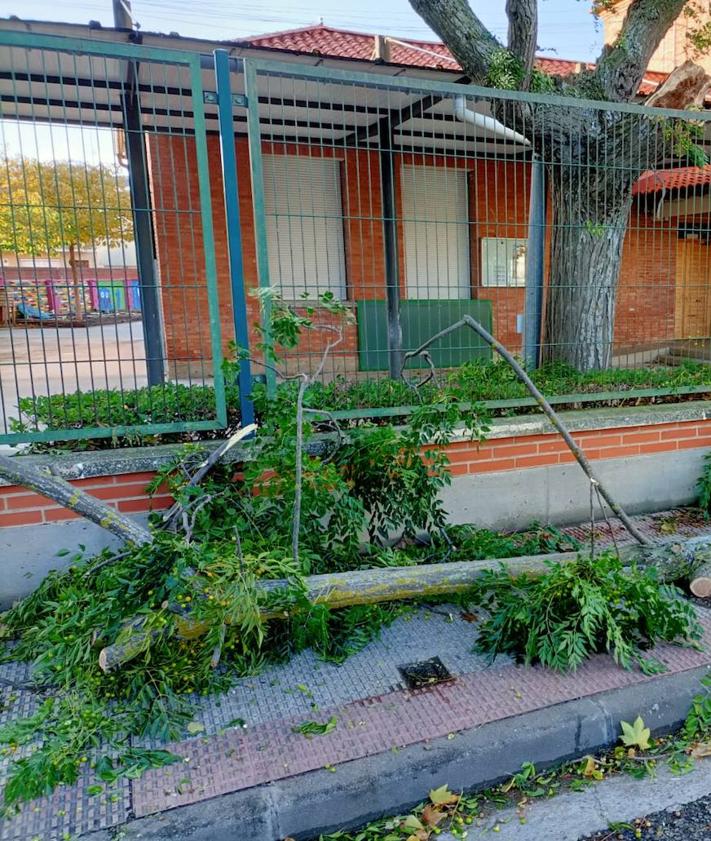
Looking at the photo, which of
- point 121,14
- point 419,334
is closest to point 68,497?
point 419,334

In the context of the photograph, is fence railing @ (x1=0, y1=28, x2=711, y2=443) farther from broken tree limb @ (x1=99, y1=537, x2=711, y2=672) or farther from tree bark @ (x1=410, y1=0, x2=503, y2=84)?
broken tree limb @ (x1=99, y1=537, x2=711, y2=672)

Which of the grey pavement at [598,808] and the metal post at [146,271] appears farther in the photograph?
the metal post at [146,271]

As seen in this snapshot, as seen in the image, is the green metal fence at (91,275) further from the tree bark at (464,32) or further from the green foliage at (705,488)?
the green foliage at (705,488)

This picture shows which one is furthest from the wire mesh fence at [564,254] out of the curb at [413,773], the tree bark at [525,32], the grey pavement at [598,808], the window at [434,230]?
the grey pavement at [598,808]

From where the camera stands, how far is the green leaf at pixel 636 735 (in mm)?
2791

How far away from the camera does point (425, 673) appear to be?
3.18 m

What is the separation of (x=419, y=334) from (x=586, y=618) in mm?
3007

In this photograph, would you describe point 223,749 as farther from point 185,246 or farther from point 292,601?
point 185,246

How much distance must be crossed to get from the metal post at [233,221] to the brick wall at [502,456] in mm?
765

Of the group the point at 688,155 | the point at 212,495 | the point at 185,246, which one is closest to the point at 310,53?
the point at 185,246

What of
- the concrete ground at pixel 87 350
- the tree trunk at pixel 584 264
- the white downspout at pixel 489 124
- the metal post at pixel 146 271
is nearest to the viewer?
the concrete ground at pixel 87 350

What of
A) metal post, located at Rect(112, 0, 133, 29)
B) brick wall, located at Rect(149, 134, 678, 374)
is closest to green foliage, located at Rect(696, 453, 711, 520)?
brick wall, located at Rect(149, 134, 678, 374)

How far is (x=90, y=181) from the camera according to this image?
4.14 metres

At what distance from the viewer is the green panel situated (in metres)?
5.00
